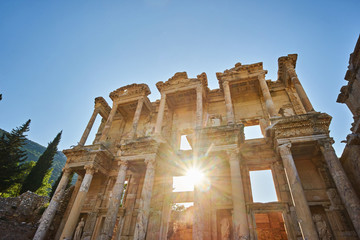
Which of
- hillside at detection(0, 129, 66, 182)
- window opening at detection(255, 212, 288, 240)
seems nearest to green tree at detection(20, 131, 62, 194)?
window opening at detection(255, 212, 288, 240)

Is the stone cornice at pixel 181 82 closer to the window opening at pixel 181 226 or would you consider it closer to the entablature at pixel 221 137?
the entablature at pixel 221 137

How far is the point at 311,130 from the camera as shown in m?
9.32

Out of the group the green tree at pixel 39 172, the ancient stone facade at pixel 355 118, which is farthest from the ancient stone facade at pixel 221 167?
the green tree at pixel 39 172

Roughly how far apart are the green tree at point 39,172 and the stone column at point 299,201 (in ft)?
90.6

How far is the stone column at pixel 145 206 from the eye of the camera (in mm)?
9039

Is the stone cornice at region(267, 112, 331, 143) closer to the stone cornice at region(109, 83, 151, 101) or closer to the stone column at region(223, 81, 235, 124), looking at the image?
the stone column at region(223, 81, 235, 124)

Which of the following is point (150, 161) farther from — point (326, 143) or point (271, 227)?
point (271, 227)

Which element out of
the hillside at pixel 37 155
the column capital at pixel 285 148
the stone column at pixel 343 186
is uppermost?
the hillside at pixel 37 155

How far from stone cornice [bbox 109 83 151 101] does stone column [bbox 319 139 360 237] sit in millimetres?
12323

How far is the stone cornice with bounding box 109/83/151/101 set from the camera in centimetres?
1574

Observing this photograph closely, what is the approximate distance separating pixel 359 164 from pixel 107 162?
1485 cm

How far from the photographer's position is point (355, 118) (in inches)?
366

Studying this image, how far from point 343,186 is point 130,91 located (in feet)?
48.7

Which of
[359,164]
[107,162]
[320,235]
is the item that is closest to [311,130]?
[359,164]
